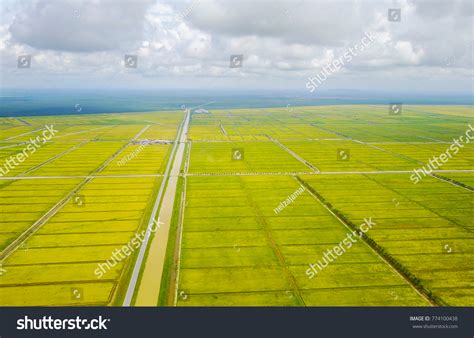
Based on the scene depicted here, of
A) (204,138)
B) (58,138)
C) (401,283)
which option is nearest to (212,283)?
(401,283)

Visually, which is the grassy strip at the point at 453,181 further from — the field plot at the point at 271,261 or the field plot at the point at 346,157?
the field plot at the point at 271,261

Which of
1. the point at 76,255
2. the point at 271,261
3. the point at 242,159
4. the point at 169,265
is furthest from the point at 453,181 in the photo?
the point at 76,255

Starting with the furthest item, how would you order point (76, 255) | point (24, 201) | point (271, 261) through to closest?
point (24, 201)
point (76, 255)
point (271, 261)

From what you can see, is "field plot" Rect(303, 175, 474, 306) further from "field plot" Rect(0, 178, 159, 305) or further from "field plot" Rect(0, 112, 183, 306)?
"field plot" Rect(0, 178, 159, 305)

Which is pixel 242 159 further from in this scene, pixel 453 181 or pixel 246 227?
pixel 246 227

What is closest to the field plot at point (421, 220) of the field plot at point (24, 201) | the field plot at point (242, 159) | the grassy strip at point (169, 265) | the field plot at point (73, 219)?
the field plot at point (242, 159)

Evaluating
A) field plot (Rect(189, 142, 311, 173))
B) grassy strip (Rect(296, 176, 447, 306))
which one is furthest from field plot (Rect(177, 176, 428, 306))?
field plot (Rect(189, 142, 311, 173))
